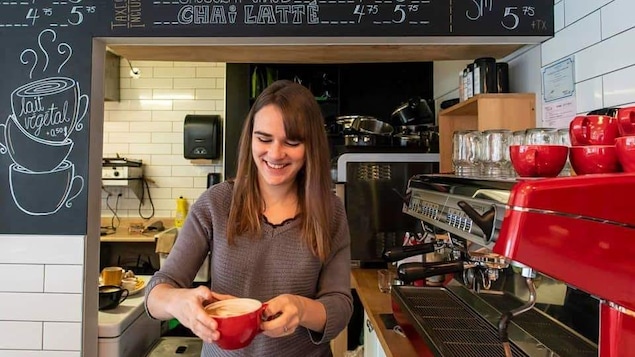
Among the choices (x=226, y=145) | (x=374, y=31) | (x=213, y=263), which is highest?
(x=374, y=31)

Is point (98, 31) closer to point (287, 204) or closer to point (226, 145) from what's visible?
point (287, 204)

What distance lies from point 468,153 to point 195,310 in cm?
99

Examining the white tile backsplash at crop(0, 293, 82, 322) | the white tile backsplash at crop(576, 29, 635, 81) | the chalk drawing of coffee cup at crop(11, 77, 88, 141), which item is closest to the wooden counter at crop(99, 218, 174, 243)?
the white tile backsplash at crop(0, 293, 82, 322)

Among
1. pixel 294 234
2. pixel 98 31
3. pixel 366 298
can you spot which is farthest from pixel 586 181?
pixel 98 31

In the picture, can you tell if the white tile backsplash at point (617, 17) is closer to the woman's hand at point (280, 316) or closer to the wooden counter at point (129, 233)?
the woman's hand at point (280, 316)

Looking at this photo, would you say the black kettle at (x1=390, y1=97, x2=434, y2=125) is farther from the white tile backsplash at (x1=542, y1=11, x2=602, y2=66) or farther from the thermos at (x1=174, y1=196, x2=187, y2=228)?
the thermos at (x1=174, y1=196, x2=187, y2=228)

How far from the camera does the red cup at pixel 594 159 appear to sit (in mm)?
787

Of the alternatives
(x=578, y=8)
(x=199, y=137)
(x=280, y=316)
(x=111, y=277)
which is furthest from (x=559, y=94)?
(x=199, y=137)

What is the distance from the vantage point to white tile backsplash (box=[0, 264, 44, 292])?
1.71 metres

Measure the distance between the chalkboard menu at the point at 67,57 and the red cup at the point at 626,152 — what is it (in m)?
1.06

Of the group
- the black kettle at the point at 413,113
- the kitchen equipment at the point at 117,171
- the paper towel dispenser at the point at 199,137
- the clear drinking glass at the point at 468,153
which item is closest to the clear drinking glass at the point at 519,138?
the clear drinking glass at the point at 468,153

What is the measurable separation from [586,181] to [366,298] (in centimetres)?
136

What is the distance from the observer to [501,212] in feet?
2.23

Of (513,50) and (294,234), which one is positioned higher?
(513,50)
